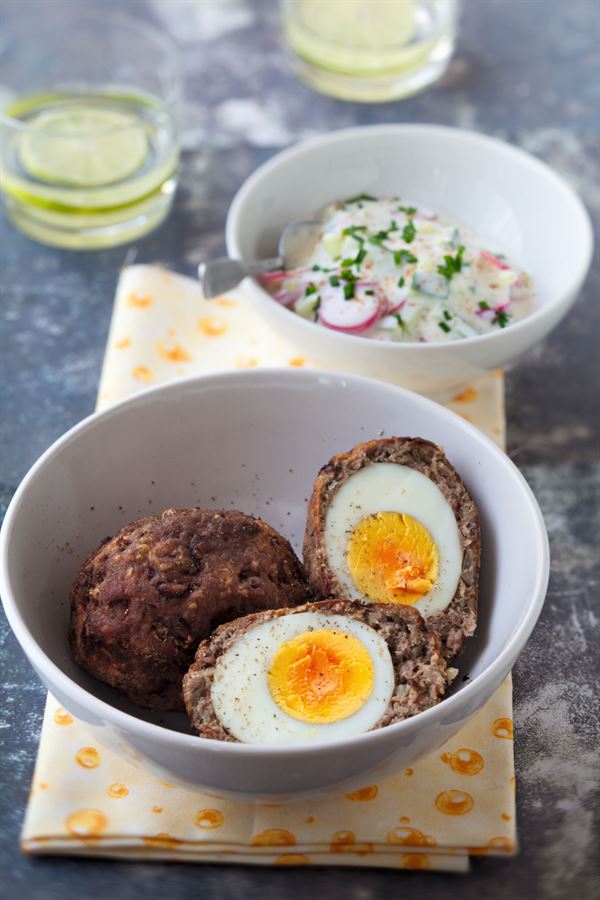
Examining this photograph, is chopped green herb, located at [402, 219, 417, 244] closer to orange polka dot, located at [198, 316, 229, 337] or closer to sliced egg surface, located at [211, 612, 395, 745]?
orange polka dot, located at [198, 316, 229, 337]

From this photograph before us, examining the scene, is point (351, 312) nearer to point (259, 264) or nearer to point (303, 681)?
point (259, 264)

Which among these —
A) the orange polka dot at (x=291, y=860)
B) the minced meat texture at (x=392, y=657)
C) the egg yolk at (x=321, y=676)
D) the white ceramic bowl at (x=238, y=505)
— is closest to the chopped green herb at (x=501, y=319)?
the white ceramic bowl at (x=238, y=505)

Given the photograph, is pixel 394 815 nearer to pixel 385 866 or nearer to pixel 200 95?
pixel 385 866

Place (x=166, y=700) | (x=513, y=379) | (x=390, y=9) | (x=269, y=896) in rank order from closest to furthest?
(x=269, y=896) < (x=166, y=700) < (x=513, y=379) < (x=390, y=9)

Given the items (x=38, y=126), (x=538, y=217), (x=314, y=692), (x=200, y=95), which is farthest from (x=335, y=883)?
(x=200, y=95)

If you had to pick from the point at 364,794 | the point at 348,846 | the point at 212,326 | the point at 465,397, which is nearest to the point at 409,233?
the point at 465,397
